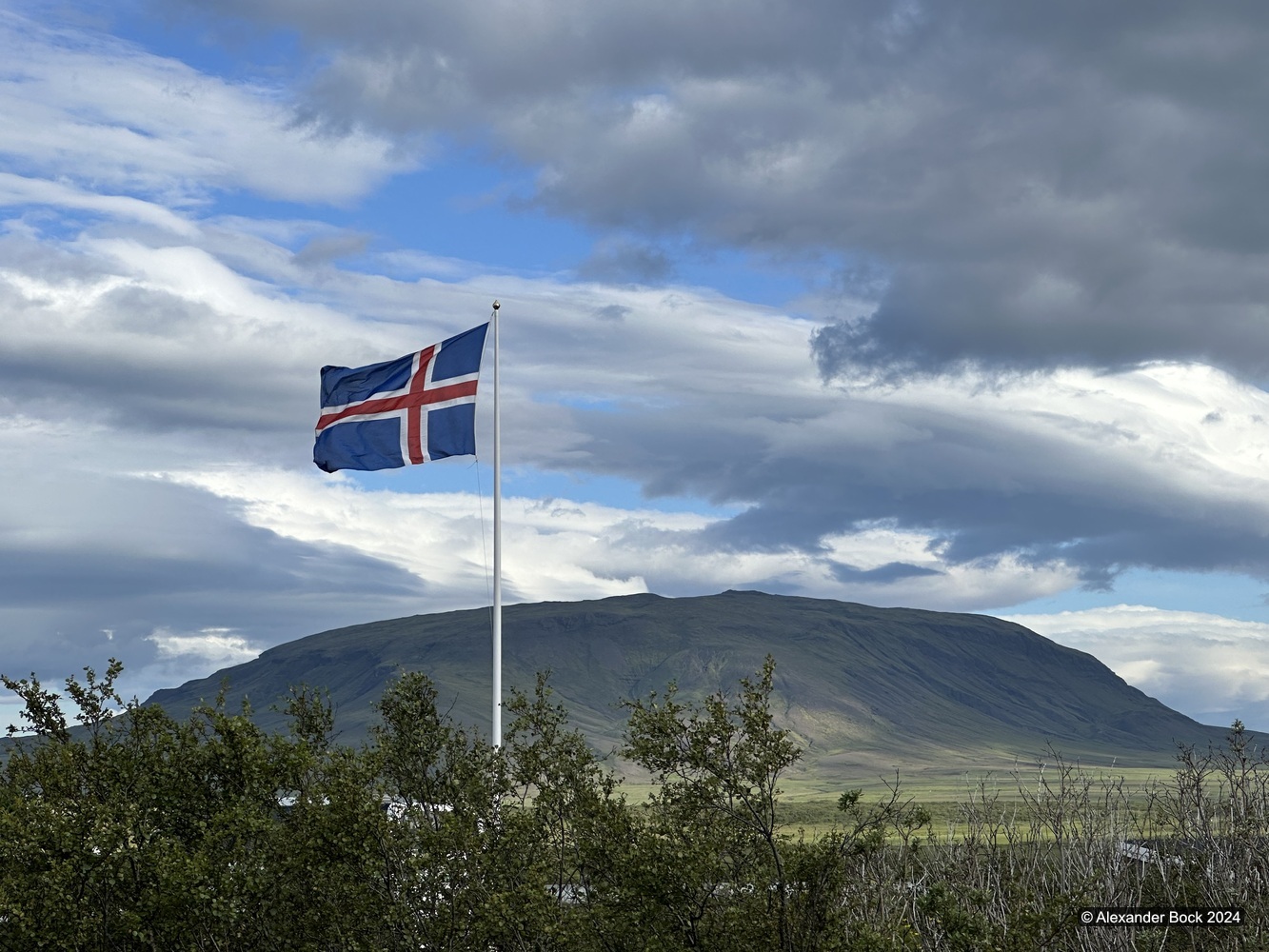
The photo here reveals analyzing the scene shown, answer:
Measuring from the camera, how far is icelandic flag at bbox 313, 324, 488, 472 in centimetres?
2938

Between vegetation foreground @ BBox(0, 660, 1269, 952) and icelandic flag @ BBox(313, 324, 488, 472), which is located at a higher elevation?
icelandic flag @ BBox(313, 324, 488, 472)

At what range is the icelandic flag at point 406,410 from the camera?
29375 millimetres

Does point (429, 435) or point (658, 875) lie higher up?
point (429, 435)

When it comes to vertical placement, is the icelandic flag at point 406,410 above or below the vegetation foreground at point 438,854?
above

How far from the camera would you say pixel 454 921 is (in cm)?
1634

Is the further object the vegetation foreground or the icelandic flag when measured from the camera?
the icelandic flag

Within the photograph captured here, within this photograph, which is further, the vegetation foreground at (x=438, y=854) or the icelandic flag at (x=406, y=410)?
the icelandic flag at (x=406, y=410)

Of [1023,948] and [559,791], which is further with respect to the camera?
[559,791]

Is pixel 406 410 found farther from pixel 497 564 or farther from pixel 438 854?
pixel 438 854

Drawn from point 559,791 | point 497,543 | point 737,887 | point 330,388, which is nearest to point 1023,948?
point 737,887

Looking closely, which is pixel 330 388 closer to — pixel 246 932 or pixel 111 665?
pixel 111 665

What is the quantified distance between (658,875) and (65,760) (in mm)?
8187

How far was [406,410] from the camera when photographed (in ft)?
98.5

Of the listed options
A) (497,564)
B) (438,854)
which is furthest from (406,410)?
(438,854)
